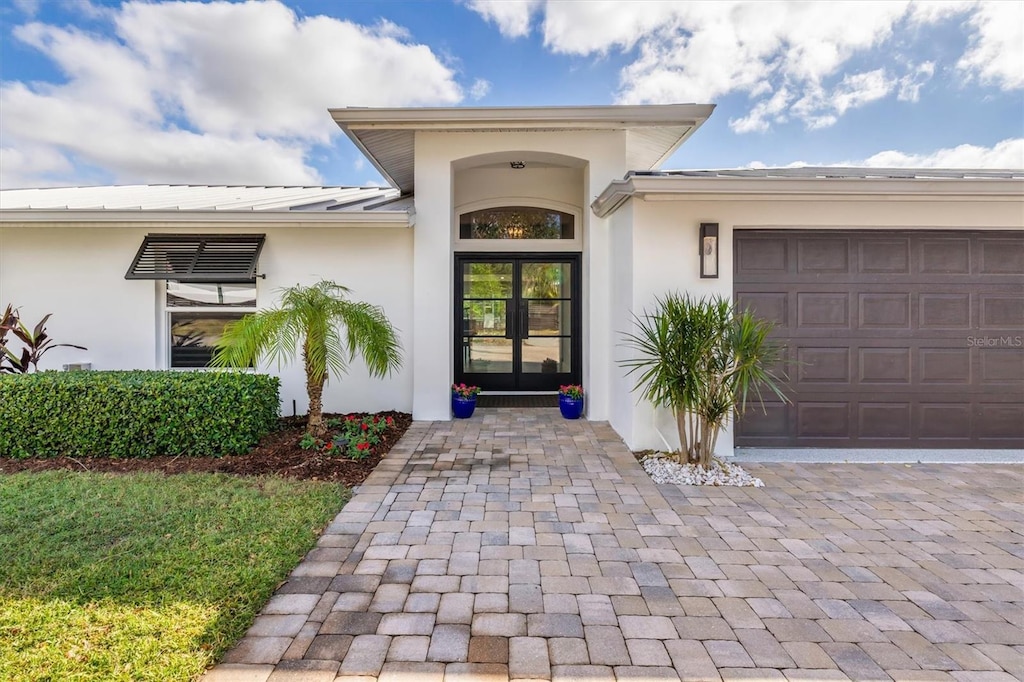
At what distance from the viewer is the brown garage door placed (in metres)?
5.38

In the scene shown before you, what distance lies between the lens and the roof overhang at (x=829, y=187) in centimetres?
486

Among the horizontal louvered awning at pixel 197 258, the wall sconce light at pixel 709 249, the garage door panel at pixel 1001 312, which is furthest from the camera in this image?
the horizontal louvered awning at pixel 197 258

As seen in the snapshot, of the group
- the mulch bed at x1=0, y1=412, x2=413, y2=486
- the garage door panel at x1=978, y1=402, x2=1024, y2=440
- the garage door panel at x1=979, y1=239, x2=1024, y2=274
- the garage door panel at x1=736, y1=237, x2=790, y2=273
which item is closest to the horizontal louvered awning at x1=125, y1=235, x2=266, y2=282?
the mulch bed at x1=0, y1=412, x2=413, y2=486

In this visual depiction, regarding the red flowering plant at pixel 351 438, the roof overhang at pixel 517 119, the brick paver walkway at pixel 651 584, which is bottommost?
the brick paver walkway at pixel 651 584

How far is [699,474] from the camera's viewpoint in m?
4.56

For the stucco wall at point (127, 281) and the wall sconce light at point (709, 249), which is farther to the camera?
the stucco wall at point (127, 281)

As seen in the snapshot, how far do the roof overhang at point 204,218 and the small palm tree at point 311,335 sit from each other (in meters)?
1.30

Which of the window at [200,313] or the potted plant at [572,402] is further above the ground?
the window at [200,313]

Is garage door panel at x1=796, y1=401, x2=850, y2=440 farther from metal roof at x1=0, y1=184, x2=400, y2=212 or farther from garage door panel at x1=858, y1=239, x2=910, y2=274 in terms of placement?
metal roof at x1=0, y1=184, x2=400, y2=212

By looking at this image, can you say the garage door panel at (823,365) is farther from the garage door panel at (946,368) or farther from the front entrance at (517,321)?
the front entrance at (517,321)

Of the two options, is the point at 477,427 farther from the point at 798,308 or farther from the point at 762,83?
the point at 762,83

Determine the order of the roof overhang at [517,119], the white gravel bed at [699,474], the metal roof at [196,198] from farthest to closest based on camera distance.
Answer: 1. the metal roof at [196,198]
2. the roof overhang at [517,119]
3. the white gravel bed at [699,474]

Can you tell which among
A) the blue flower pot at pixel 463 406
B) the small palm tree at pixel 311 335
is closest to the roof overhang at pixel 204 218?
the small palm tree at pixel 311 335

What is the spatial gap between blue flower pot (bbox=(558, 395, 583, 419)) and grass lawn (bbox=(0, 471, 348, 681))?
3651 millimetres
